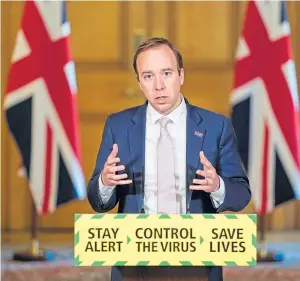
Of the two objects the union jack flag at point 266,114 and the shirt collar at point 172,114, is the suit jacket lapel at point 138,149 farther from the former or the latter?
the union jack flag at point 266,114

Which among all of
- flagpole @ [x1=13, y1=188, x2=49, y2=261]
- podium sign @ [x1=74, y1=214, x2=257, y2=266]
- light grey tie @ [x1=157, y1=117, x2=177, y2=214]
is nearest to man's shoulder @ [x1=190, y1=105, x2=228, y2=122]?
light grey tie @ [x1=157, y1=117, x2=177, y2=214]

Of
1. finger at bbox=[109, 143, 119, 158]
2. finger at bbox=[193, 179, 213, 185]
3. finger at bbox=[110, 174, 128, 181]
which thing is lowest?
finger at bbox=[193, 179, 213, 185]

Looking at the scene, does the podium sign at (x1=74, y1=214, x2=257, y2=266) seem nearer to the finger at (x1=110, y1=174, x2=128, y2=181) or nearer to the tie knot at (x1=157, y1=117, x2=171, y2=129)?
the finger at (x1=110, y1=174, x2=128, y2=181)

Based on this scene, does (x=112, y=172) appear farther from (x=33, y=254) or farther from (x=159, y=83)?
(x=33, y=254)

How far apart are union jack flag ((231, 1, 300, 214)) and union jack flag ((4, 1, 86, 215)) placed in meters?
0.75

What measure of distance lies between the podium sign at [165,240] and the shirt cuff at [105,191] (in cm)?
8

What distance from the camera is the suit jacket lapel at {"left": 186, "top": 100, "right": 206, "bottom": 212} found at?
1.08 meters

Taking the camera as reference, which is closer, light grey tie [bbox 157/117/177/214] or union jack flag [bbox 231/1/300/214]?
light grey tie [bbox 157/117/177/214]

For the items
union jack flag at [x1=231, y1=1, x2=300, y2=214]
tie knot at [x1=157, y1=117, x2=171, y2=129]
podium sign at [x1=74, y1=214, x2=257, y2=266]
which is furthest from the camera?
union jack flag at [x1=231, y1=1, x2=300, y2=214]

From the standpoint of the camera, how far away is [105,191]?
1.09m

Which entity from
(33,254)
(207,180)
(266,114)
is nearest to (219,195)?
(207,180)

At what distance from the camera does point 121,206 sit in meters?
1.12

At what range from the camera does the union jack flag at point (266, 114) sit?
3.21 meters

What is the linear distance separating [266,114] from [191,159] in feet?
7.15
